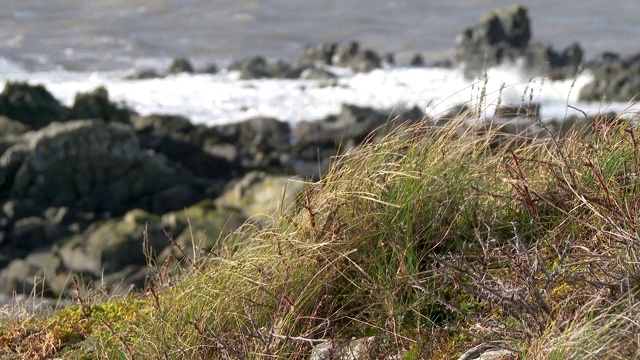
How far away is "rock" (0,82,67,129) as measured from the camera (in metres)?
16.4

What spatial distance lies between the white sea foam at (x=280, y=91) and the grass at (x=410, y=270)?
48.6 ft

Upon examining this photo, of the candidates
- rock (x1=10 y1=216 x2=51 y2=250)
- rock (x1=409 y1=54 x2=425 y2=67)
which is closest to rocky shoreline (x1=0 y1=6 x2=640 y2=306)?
rock (x1=10 y1=216 x2=51 y2=250)

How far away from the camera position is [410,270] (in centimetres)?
339

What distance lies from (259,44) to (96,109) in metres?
12.8

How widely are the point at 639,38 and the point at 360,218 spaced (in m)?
27.7

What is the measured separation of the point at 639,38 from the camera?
29.0m

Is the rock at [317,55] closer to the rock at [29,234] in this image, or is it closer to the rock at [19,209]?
the rock at [19,209]

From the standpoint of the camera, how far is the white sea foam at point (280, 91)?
783 inches

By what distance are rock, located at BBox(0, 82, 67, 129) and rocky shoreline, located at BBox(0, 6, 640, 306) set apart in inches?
0.8

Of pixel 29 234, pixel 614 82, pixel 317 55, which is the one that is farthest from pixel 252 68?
pixel 29 234

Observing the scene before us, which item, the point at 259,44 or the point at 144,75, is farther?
the point at 259,44

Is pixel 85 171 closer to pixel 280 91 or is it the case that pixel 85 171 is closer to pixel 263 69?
pixel 280 91

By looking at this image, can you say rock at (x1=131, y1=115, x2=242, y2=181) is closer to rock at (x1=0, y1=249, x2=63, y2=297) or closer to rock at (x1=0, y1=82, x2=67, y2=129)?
rock at (x1=0, y1=82, x2=67, y2=129)

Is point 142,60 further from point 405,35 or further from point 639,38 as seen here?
point 639,38
